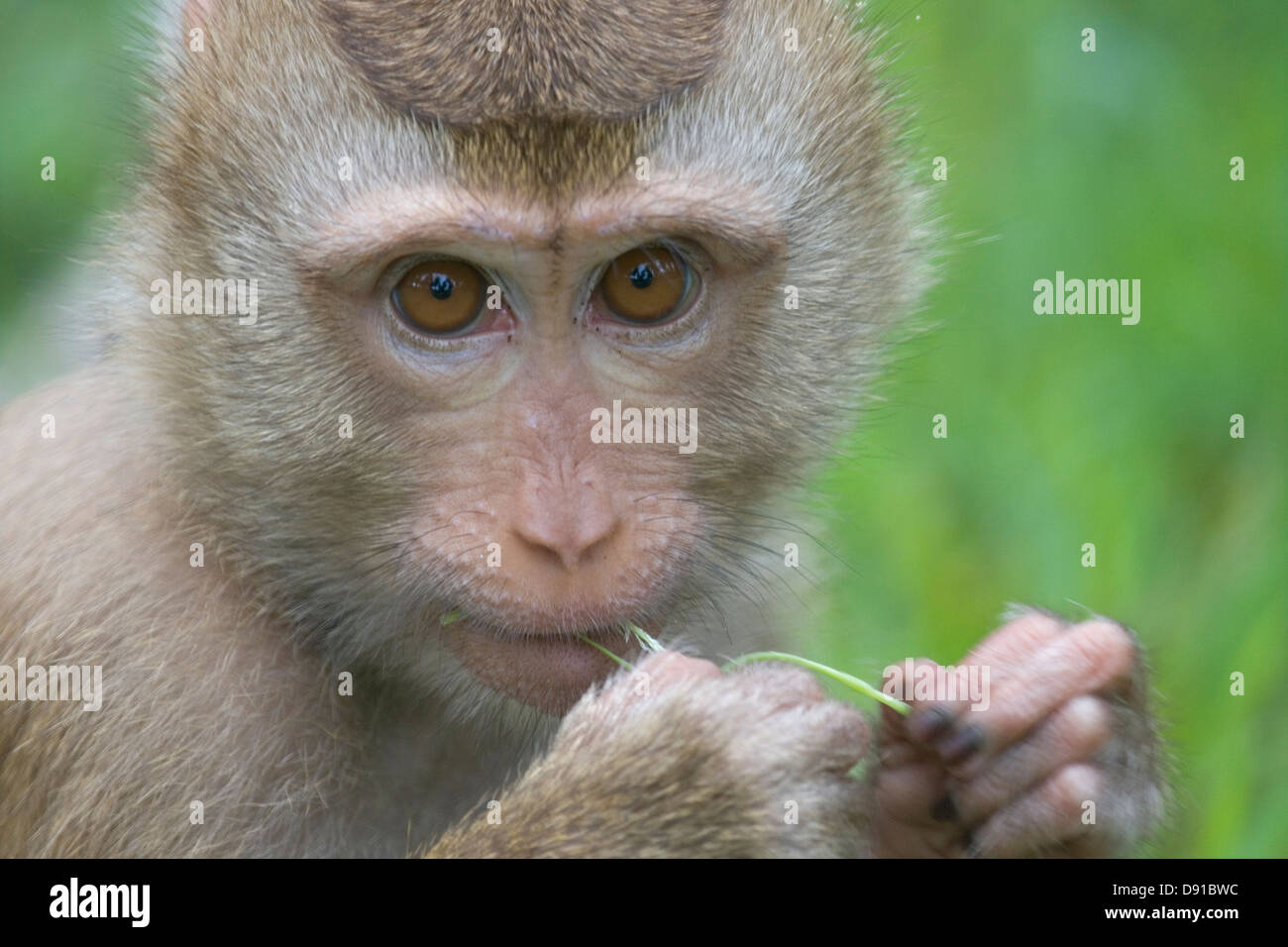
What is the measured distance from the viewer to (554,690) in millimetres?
4109

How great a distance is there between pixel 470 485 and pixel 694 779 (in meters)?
0.79

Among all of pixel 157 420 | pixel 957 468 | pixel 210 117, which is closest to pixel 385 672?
pixel 157 420

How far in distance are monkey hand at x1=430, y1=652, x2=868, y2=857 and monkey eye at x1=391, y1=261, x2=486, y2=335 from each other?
88 cm

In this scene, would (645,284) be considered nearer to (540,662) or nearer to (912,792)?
(540,662)

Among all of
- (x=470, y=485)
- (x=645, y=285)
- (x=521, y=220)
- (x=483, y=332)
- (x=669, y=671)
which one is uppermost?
(x=521, y=220)

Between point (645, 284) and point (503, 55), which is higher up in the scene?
point (503, 55)

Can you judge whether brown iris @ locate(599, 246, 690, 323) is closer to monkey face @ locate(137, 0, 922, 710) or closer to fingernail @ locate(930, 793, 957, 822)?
monkey face @ locate(137, 0, 922, 710)

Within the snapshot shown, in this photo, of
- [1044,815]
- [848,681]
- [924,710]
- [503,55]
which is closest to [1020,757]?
[1044,815]

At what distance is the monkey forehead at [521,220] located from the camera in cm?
404

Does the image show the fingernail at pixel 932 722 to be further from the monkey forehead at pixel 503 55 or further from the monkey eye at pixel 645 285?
the monkey forehead at pixel 503 55

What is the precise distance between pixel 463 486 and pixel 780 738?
2.85 ft

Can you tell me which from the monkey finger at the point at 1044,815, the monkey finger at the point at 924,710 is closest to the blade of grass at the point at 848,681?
the monkey finger at the point at 924,710

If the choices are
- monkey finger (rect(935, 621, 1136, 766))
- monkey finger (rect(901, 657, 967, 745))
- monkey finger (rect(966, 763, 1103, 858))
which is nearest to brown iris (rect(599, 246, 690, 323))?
monkey finger (rect(901, 657, 967, 745))

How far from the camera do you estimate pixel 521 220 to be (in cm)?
408
